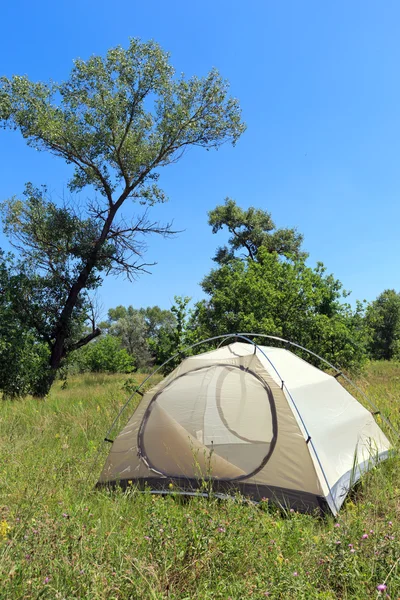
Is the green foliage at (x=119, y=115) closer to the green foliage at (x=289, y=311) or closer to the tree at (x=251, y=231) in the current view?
the green foliage at (x=289, y=311)

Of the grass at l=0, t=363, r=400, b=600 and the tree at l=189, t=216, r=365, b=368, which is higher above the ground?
the tree at l=189, t=216, r=365, b=368

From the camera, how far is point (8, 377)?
14.9 m

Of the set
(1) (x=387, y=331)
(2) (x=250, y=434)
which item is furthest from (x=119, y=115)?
(1) (x=387, y=331)

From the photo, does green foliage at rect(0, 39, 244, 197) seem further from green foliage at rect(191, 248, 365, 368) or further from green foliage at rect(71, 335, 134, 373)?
green foliage at rect(71, 335, 134, 373)

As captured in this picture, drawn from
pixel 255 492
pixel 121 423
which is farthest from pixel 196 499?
pixel 121 423

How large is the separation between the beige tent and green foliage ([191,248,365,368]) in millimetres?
7595

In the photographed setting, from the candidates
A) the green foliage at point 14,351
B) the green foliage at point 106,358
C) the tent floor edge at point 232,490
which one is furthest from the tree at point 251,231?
the tent floor edge at point 232,490

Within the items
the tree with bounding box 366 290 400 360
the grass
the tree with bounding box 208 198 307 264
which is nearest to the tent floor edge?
the grass

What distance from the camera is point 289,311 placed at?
45.1ft

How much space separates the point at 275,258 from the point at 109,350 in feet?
74.4

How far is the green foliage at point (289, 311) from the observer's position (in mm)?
13555

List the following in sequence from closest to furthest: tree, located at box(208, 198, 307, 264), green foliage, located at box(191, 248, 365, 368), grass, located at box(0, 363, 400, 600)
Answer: grass, located at box(0, 363, 400, 600), green foliage, located at box(191, 248, 365, 368), tree, located at box(208, 198, 307, 264)

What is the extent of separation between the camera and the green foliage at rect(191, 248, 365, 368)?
13.6 meters

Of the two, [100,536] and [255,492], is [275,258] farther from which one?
[100,536]
